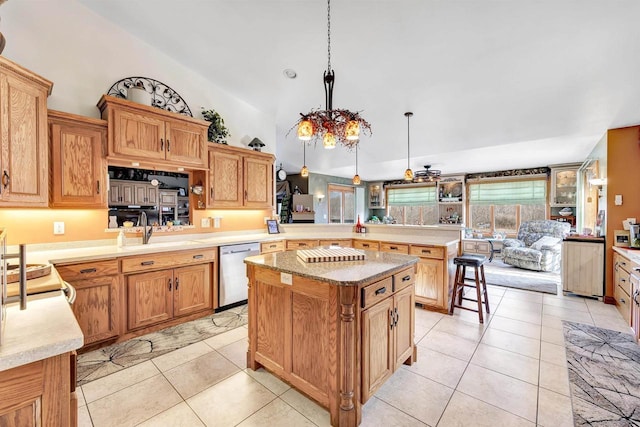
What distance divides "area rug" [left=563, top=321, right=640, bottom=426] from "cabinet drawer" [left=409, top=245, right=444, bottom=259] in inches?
55.0

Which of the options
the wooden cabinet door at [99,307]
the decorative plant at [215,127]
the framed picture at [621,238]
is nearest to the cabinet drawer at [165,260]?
the wooden cabinet door at [99,307]

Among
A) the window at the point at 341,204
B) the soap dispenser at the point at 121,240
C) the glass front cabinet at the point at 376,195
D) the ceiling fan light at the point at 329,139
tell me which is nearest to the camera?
the ceiling fan light at the point at 329,139

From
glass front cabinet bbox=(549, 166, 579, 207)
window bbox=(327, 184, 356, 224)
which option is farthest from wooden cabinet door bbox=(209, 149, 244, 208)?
glass front cabinet bbox=(549, 166, 579, 207)

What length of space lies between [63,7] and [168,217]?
236 cm

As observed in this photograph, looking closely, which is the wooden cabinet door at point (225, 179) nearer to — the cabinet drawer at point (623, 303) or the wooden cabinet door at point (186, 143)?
the wooden cabinet door at point (186, 143)

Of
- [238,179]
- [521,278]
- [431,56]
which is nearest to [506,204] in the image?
[521,278]

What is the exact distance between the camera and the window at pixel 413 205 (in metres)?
9.46

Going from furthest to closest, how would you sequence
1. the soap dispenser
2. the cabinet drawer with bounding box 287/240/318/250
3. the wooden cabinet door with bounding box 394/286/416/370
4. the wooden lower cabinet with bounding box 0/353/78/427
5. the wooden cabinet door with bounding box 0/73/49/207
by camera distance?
the cabinet drawer with bounding box 287/240/318/250, the soap dispenser, the wooden cabinet door with bounding box 394/286/416/370, the wooden cabinet door with bounding box 0/73/49/207, the wooden lower cabinet with bounding box 0/353/78/427

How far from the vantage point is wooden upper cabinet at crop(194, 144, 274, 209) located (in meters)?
3.64

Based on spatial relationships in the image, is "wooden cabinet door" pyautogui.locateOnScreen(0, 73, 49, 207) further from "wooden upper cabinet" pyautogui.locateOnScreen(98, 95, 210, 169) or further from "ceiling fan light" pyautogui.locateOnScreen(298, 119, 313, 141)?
"ceiling fan light" pyautogui.locateOnScreen(298, 119, 313, 141)

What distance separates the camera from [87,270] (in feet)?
7.83

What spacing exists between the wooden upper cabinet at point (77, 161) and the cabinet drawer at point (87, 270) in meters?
0.63

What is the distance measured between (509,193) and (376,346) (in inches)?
323

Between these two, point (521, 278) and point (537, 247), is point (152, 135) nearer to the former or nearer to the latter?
point (521, 278)
